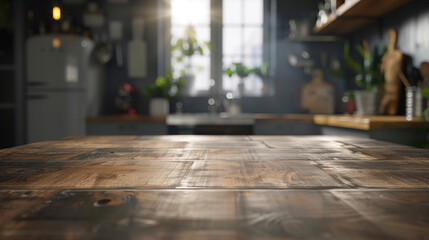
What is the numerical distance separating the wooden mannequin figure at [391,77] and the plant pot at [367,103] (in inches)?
2.3

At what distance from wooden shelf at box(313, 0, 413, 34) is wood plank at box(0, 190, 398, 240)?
8.20 ft

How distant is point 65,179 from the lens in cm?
65

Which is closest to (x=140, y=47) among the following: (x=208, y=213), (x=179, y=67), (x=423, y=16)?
(x=179, y=67)

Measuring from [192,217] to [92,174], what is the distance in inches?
13.2

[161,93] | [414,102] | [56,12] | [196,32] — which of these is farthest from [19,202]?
[196,32]

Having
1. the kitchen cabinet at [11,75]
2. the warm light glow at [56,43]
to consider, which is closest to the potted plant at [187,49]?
the warm light glow at [56,43]

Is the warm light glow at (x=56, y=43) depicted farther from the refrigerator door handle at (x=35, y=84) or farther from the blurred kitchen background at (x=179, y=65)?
the refrigerator door handle at (x=35, y=84)

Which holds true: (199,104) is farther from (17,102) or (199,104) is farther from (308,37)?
(17,102)

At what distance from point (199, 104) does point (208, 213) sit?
3.67 m

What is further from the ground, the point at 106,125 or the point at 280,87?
the point at 280,87

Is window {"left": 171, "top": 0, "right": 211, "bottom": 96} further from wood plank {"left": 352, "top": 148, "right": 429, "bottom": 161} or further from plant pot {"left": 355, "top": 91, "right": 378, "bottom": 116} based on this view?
wood plank {"left": 352, "top": 148, "right": 429, "bottom": 161}

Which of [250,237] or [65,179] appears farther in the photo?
[65,179]

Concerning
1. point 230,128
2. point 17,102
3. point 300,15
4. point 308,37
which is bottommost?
point 230,128

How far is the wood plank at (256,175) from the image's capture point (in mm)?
608
